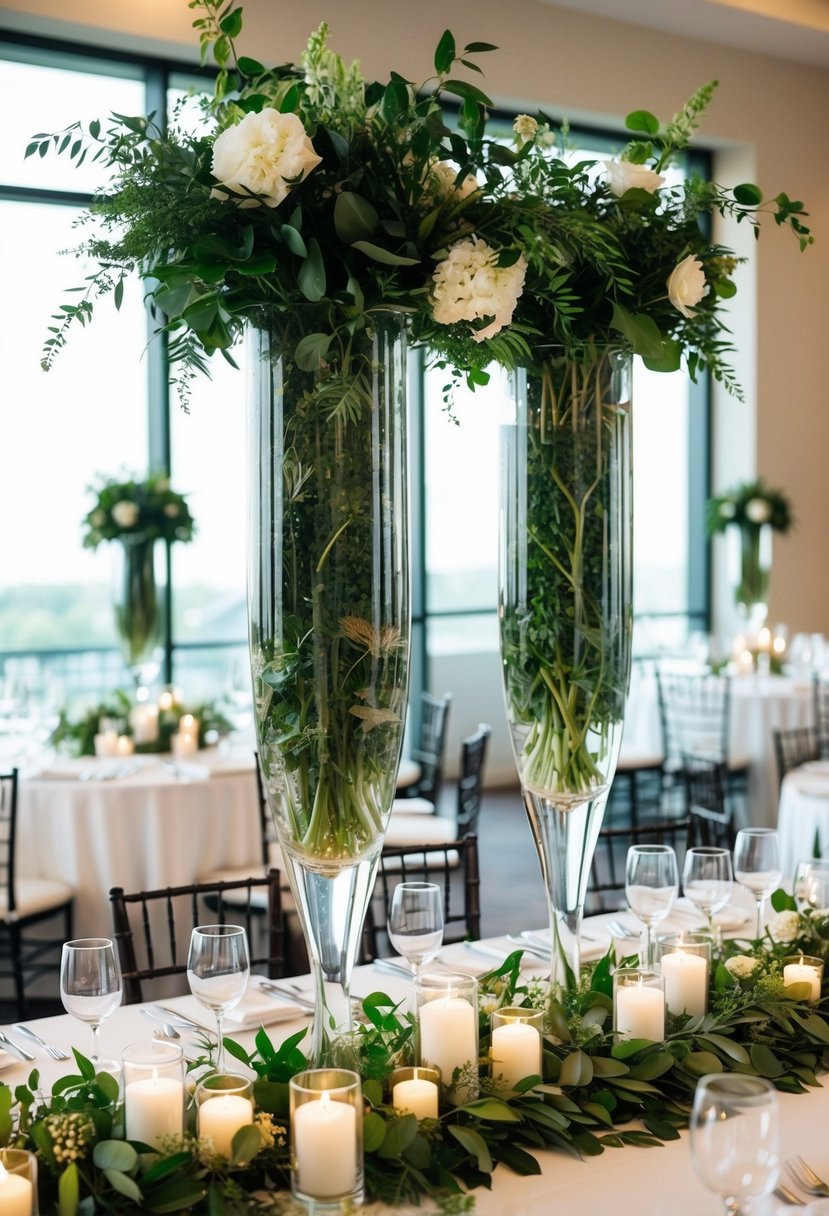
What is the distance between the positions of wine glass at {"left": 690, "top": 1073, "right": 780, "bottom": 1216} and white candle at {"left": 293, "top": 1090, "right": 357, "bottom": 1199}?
0.35m

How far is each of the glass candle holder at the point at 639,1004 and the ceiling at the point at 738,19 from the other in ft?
23.5

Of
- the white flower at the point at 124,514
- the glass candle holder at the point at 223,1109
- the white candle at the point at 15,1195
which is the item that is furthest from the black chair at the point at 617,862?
the white candle at the point at 15,1195

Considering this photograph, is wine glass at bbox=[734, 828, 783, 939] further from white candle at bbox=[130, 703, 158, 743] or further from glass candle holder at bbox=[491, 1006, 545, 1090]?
white candle at bbox=[130, 703, 158, 743]

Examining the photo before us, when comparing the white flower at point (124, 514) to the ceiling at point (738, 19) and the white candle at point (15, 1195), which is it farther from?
the ceiling at point (738, 19)

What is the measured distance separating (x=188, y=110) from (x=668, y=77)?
7400mm

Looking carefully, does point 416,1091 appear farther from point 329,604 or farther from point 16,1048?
point 16,1048

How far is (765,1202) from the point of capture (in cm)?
138

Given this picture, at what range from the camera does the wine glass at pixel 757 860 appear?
224cm

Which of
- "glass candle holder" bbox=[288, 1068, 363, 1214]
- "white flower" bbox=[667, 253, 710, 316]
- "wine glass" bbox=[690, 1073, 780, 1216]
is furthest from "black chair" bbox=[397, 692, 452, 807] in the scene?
Result: "wine glass" bbox=[690, 1073, 780, 1216]

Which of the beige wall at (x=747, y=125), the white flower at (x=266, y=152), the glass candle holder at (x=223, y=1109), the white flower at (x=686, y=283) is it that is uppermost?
the beige wall at (x=747, y=125)

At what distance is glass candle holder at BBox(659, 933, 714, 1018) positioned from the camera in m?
A: 1.85

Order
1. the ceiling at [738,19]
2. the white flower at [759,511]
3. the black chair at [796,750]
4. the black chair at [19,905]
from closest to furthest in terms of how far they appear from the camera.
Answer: the black chair at [19,905]
the black chair at [796,750]
the ceiling at [738,19]
the white flower at [759,511]

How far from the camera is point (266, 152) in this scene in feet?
4.87

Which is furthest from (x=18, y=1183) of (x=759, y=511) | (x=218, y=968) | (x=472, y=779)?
(x=759, y=511)
